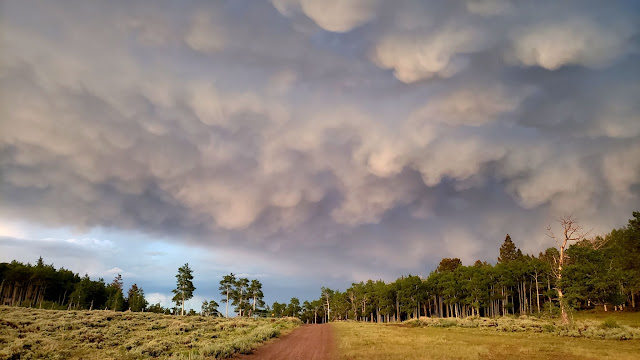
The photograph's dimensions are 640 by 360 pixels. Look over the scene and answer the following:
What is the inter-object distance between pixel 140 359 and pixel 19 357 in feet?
30.2

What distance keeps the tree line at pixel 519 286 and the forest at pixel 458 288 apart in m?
0.20

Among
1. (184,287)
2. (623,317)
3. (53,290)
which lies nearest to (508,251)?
(623,317)

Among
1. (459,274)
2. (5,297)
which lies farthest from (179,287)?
(459,274)

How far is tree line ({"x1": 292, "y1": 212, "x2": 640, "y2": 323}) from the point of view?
64388mm

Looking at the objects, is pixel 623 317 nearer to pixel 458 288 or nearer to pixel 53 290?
pixel 458 288

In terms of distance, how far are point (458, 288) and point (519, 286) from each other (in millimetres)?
18415

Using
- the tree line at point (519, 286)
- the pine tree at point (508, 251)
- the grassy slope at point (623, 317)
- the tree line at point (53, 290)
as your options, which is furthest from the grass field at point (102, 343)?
the pine tree at point (508, 251)

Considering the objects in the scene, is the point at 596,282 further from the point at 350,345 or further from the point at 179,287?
the point at 179,287

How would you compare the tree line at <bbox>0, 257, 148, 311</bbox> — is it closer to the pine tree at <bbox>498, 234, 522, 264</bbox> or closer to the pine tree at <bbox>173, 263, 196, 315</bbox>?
the pine tree at <bbox>173, 263, 196, 315</bbox>

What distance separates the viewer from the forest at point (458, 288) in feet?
247

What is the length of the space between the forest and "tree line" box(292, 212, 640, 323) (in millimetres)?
205

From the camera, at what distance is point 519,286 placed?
104000mm

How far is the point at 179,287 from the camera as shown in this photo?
4407 inches

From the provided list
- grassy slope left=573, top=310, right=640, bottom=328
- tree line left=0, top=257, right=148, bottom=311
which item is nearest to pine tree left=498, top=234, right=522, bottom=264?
grassy slope left=573, top=310, right=640, bottom=328
